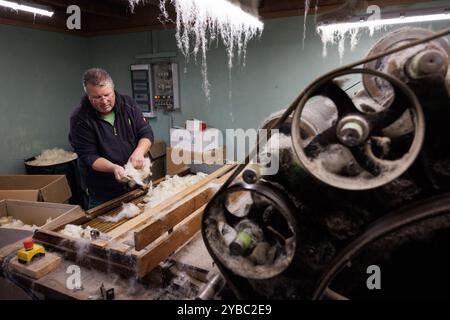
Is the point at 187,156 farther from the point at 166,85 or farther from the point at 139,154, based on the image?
the point at 139,154

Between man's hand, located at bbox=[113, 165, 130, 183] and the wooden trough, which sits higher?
man's hand, located at bbox=[113, 165, 130, 183]

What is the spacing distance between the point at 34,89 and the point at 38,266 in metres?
4.44

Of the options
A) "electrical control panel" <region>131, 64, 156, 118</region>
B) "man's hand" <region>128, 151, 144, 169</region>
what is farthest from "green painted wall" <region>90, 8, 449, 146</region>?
"man's hand" <region>128, 151, 144, 169</region>

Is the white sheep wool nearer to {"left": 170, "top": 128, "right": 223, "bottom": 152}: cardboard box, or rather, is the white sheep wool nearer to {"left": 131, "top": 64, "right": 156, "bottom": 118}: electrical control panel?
{"left": 170, "top": 128, "right": 223, "bottom": 152}: cardboard box

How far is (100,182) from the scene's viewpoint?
240cm

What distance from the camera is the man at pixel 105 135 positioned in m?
2.17

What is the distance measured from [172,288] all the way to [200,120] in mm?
4065

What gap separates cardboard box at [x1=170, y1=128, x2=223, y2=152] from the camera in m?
4.44

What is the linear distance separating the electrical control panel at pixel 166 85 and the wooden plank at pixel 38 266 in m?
4.00

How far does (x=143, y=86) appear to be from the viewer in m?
5.20

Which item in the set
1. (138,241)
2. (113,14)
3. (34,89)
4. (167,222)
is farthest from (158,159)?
(138,241)

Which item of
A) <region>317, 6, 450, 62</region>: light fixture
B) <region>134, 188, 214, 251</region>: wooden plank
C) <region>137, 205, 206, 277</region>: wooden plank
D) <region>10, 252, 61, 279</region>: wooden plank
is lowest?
<region>10, 252, 61, 279</region>: wooden plank

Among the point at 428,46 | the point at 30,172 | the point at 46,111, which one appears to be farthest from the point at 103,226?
the point at 46,111

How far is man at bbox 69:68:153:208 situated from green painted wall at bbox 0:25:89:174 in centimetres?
280
